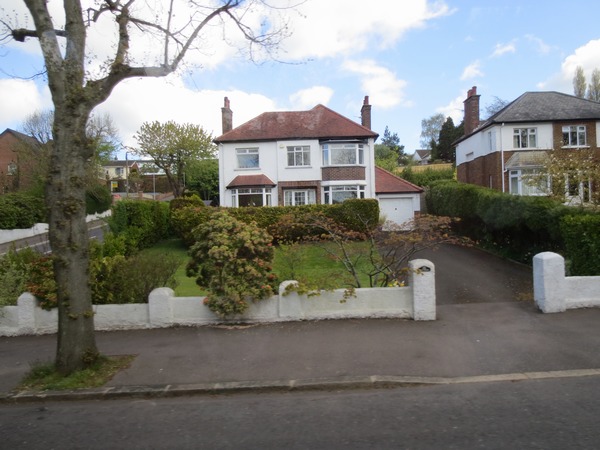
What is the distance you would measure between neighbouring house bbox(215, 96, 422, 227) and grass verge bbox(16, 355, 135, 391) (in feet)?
73.2

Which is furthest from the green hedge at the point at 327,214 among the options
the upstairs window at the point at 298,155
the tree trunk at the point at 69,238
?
the tree trunk at the point at 69,238

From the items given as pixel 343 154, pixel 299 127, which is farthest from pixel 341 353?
pixel 299 127

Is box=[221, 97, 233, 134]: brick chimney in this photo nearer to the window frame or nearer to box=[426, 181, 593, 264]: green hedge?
box=[426, 181, 593, 264]: green hedge

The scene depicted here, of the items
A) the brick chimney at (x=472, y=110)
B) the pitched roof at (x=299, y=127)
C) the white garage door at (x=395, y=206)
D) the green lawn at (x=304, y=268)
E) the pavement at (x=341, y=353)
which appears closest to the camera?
the pavement at (x=341, y=353)

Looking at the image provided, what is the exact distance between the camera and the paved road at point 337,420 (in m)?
4.17

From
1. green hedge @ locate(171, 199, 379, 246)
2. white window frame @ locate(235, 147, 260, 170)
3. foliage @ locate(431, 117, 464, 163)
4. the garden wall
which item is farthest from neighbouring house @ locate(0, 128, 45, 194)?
foliage @ locate(431, 117, 464, 163)

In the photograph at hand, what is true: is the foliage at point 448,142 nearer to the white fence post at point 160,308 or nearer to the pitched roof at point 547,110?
the pitched roof at point 547,110

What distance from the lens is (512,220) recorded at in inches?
638

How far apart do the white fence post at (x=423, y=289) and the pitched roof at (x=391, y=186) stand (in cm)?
2295

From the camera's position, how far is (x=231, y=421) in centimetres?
479

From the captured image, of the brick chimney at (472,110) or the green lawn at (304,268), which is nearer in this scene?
the green lawn at (304,268)

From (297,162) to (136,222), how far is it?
12.2 metres

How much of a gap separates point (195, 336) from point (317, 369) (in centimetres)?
262

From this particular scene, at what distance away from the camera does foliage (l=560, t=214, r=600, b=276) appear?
9.48 metres
